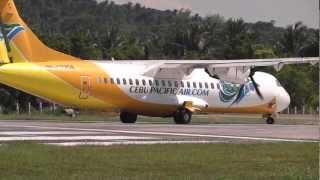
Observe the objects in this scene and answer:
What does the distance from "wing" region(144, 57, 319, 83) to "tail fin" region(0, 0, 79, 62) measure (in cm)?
433

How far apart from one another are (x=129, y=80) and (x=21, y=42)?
16.9ft

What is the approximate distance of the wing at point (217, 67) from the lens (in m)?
35.0

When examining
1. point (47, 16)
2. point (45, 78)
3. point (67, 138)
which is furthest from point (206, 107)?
point (47, 16)

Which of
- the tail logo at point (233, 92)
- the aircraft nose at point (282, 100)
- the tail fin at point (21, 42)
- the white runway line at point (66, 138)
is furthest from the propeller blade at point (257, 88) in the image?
the white runway line at point (66, 138)

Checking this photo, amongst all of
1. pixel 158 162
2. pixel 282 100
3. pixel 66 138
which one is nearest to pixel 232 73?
pixel 282 100

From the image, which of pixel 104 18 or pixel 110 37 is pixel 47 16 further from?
pixel 110 37

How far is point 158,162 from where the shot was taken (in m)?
13.1

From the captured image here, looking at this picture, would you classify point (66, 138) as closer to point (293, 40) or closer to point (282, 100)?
point (282, 100)

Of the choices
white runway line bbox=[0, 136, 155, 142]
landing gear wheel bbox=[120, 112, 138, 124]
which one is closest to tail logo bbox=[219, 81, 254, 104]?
landing gear wheel bbox=[120, 112, 138, 124]

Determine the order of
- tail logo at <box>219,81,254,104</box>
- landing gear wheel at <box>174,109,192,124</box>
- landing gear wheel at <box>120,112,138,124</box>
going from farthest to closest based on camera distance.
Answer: tail logo at <box>219,81,254,104</box> < landing gear wheel at <box>120,112,138,124</box> < landing gear wheel at <box>174,109,192,124</box>

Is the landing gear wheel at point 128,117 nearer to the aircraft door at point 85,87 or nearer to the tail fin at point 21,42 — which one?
the aircraft door at point 85,87

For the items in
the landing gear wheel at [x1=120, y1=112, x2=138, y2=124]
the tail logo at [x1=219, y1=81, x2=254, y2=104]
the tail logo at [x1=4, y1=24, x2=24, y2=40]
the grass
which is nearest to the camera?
the grass

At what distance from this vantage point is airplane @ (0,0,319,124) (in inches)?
1277

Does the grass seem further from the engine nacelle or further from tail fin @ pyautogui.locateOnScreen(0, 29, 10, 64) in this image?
the engine nacelle
